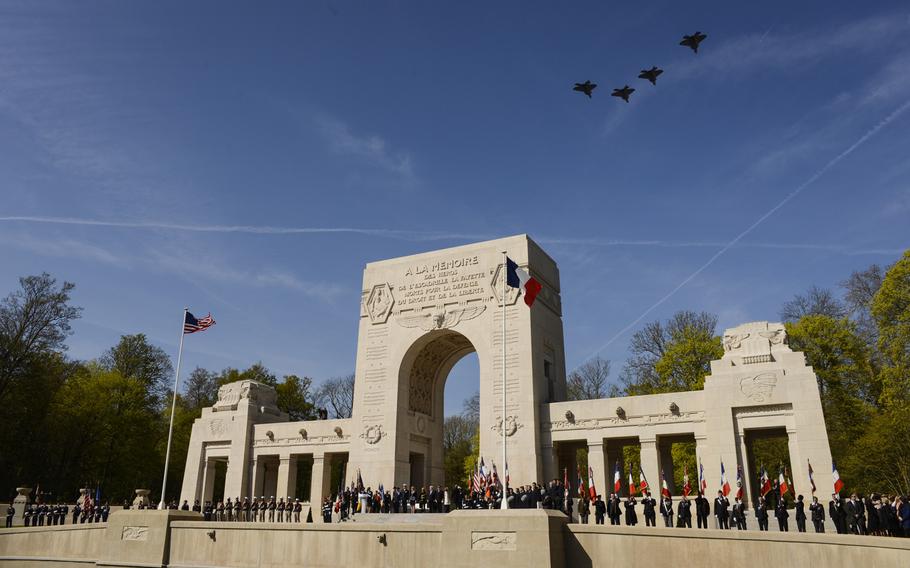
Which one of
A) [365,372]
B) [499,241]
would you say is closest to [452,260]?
[499,241]

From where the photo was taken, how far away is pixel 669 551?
13836mm

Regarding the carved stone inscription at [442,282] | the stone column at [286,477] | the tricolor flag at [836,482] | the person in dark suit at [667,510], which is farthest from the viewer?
the stone column at [286,477]

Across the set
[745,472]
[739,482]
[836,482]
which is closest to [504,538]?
[739,482]

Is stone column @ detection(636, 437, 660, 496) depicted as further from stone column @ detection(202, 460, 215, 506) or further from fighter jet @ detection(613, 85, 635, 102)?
stone column @ detection(202, 460, 215, 506)

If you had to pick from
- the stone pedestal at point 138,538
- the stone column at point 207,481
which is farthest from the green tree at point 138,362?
the stone pedestal at point 138,538

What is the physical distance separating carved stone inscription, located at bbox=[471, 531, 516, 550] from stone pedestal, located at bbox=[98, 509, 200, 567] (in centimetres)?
1019

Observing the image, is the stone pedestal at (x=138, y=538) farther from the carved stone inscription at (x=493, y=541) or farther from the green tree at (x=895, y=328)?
the green tree at (x=895, y=328)

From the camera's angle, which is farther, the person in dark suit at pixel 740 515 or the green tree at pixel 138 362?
the green tree at pixel 138 362

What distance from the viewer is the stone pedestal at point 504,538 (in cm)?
1395

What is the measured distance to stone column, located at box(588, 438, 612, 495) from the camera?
29534 millimetres

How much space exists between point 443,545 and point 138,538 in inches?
408

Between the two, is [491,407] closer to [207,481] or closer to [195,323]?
[195,323]

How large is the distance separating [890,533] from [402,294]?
2418 centimetres

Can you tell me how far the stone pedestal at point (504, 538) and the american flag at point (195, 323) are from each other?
51.8 feet
